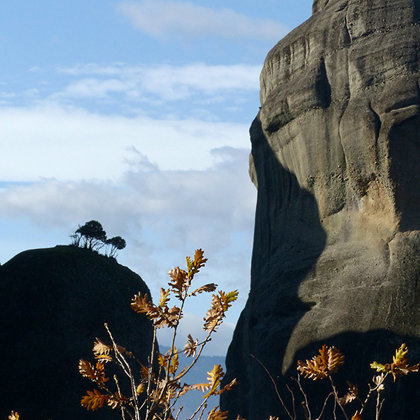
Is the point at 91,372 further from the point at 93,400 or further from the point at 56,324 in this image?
the point at 56,324

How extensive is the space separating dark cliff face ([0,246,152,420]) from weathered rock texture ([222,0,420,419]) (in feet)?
18.8

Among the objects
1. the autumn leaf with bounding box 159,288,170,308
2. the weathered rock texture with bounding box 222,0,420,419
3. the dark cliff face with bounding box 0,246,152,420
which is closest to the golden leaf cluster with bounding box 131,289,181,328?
the autumn leaf with bounding box 159,288,170,308

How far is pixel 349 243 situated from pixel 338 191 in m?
1.86

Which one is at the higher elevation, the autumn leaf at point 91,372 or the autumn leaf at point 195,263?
the autumn leaf at point 195,263

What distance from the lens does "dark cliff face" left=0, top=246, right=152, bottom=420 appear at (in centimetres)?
3164

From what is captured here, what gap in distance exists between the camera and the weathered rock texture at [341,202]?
79.1 ft

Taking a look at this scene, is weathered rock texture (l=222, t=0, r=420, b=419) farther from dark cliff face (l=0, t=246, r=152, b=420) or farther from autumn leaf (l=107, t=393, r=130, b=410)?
autumn leaf (l=107, t=393, r=130, b=410)

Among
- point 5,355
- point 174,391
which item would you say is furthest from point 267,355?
point 174,391

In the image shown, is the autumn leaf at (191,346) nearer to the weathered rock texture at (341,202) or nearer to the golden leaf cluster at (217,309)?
the golden leaf cluster at (217,309)

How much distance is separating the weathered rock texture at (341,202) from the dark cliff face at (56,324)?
574 cm

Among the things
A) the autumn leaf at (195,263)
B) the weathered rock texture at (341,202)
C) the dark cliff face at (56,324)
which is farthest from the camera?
the dark cliff face at (56,324)

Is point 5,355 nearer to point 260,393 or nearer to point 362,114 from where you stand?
point 260,393

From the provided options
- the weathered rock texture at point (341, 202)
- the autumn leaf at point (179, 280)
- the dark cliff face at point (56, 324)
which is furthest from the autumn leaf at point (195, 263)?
the dark cliff face at point (56, 324)

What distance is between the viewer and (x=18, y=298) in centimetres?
3350
